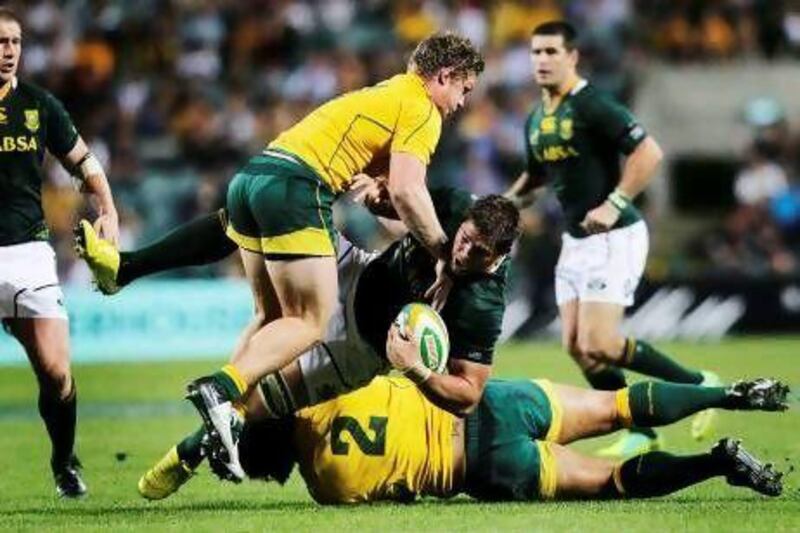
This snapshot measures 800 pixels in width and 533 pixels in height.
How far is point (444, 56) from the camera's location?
9.12 m

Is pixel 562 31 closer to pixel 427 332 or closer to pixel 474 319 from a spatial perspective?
pixel 474 319

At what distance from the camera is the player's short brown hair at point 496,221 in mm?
8438

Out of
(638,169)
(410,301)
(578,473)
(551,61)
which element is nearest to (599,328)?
(638,169)

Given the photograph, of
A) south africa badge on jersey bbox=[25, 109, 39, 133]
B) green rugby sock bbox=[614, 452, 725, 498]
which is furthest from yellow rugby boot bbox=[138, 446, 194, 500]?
green rugby sock bbox=[614, 452, 725, 498]

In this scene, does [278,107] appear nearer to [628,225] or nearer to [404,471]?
[628,225]

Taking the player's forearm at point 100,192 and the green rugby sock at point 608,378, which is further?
the green rugby sock at point 608,378

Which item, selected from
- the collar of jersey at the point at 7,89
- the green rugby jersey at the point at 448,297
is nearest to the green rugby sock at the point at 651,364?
the green rugby jersey at the point at 448,297

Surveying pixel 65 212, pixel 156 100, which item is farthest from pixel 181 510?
pixel 156 100

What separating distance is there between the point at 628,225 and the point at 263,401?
3.86 metres

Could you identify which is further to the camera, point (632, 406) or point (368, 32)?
point (368, 32)

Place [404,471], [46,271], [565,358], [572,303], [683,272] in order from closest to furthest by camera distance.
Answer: [404,471]
[46,271]
[572,303]
[565,358]
[683,272]

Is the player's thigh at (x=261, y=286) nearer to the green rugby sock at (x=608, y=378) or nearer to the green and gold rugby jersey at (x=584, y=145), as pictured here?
the green rugby sock at (x=608, y=378)

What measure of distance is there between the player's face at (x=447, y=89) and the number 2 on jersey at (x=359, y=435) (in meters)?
1.66

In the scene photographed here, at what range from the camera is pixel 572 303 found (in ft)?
38.6
